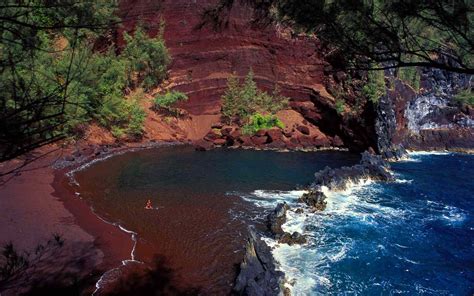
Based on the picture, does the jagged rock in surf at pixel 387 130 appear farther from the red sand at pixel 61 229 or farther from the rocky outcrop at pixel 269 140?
the red sand at pixel 61 229

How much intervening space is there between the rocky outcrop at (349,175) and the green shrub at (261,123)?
14.3 meters

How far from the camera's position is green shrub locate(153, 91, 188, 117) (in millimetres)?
43938

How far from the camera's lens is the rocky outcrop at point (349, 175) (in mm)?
25516

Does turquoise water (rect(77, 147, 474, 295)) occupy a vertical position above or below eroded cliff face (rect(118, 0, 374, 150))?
below

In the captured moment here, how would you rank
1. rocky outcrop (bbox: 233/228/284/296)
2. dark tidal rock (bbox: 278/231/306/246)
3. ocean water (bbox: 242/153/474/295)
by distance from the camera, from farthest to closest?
dark tidal rock (bbox: 278/231/306/246) < ocean water (bbox: 242/153/474/295) < rocky outcrop (bbox: 233/228/284/296)

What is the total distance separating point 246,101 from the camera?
4497 cm

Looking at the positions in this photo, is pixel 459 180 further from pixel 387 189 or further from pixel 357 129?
pixel 357 129

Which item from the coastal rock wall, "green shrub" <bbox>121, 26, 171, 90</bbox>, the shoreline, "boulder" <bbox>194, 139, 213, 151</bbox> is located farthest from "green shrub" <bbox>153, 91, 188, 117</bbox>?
the shoreline

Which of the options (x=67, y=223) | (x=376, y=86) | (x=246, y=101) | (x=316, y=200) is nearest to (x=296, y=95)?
(x=246, y=101)

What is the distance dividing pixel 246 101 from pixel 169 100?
9350mm

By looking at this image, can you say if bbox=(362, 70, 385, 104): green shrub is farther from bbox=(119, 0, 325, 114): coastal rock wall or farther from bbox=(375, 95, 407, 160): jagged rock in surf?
bbox=(119, 0, 325, 114): coastal rock wall

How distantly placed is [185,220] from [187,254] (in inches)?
150

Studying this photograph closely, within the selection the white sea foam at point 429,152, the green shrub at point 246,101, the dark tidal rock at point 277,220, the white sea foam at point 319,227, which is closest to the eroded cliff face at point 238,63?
the green shrub at point 246,101

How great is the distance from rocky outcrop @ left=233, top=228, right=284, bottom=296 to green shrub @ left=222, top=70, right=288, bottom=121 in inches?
1223
